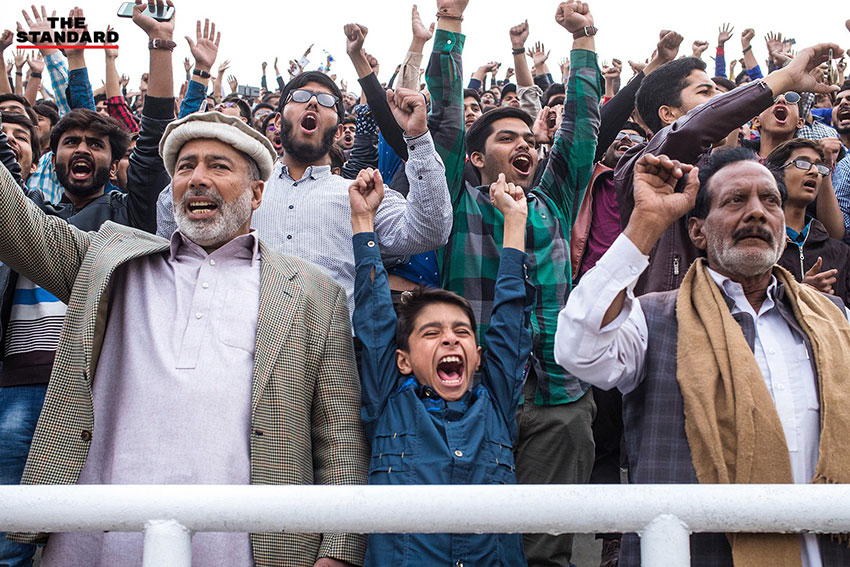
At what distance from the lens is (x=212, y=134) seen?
9.46 ft

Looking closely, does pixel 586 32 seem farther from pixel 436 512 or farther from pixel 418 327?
pixel 436 512

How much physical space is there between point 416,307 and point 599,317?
931 mm

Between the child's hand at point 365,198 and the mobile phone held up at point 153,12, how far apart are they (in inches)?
58.9

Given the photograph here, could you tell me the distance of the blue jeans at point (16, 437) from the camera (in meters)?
3.04

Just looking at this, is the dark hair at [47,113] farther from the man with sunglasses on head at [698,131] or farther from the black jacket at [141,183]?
the man with sunglasses on head at [698,131]

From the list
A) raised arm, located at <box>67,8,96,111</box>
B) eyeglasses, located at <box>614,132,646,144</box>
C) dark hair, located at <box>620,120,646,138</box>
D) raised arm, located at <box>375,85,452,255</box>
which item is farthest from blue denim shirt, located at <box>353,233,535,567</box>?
raised arm, located at <box>67,8,96,111</box>

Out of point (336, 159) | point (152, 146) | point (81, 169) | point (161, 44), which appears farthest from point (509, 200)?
point (336, 159)

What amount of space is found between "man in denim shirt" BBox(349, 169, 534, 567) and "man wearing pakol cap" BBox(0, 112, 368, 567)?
0.09 metres

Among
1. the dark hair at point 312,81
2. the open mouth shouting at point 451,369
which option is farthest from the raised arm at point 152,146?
the open mouth shouting at point 451,369

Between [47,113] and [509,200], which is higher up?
[47,113]

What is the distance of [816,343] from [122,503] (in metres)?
1.86

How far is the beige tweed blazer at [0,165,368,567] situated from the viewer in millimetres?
2344

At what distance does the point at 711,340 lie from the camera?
2.33 meters

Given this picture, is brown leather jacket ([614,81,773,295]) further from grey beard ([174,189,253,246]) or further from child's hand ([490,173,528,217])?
grey beard ([174,189,253,246])
